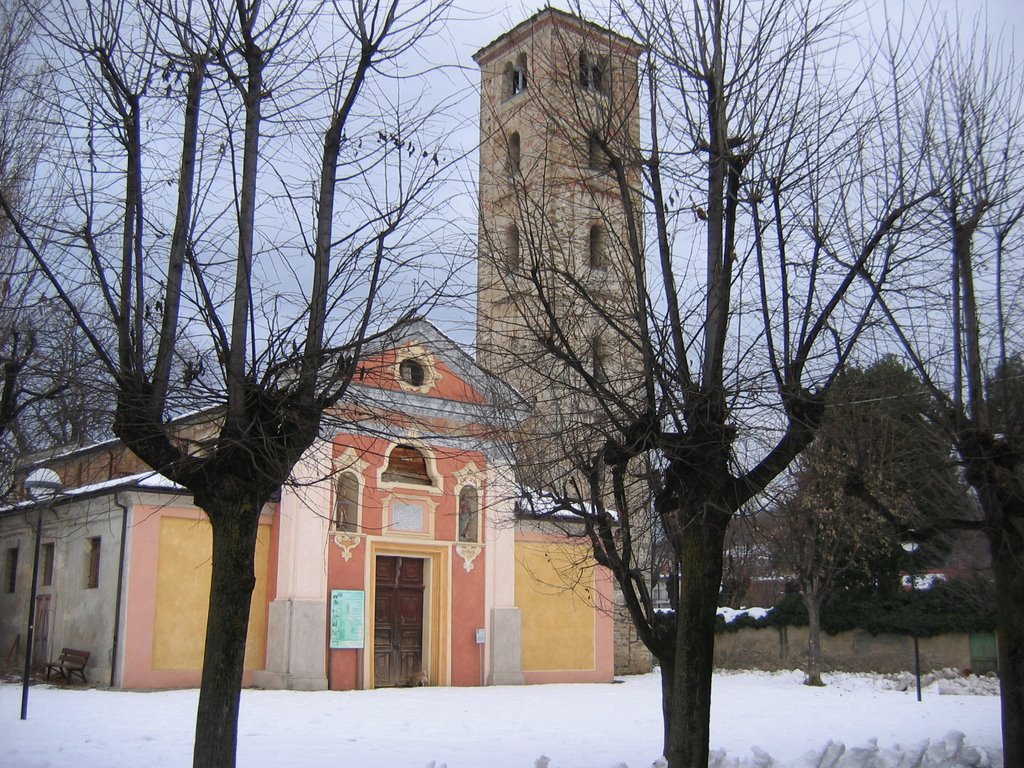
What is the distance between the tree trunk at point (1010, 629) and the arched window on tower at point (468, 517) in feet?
54.7

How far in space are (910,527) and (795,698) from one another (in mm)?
13018

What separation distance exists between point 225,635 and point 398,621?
18.6 meters

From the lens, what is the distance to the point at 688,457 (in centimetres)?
848

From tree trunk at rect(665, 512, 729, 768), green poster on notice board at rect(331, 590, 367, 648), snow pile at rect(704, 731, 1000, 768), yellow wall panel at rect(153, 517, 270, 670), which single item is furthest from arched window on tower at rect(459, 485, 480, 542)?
tree trunk at rect(665, 512, 729, 768)

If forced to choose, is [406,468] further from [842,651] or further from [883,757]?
[883,757]

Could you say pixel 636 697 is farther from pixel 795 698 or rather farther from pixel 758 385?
pixel 758 385

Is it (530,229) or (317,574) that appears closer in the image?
(530,229)

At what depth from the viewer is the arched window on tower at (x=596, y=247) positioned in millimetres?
9609

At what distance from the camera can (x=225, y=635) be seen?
7387 millimetres

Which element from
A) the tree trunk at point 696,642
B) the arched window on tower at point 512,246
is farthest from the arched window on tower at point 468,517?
the tree trunk at point 696,642

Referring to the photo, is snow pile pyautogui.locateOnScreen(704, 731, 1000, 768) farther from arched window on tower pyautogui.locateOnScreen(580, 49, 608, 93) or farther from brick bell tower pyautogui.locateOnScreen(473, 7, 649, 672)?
arched window on tower pyautogui.locateOnScreen(580, 49, 608, 93)

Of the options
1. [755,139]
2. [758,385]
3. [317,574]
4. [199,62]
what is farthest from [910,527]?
[317,574]

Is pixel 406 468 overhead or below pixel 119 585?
overhead

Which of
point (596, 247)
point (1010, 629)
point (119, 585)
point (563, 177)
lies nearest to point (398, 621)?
point (119, 585)
